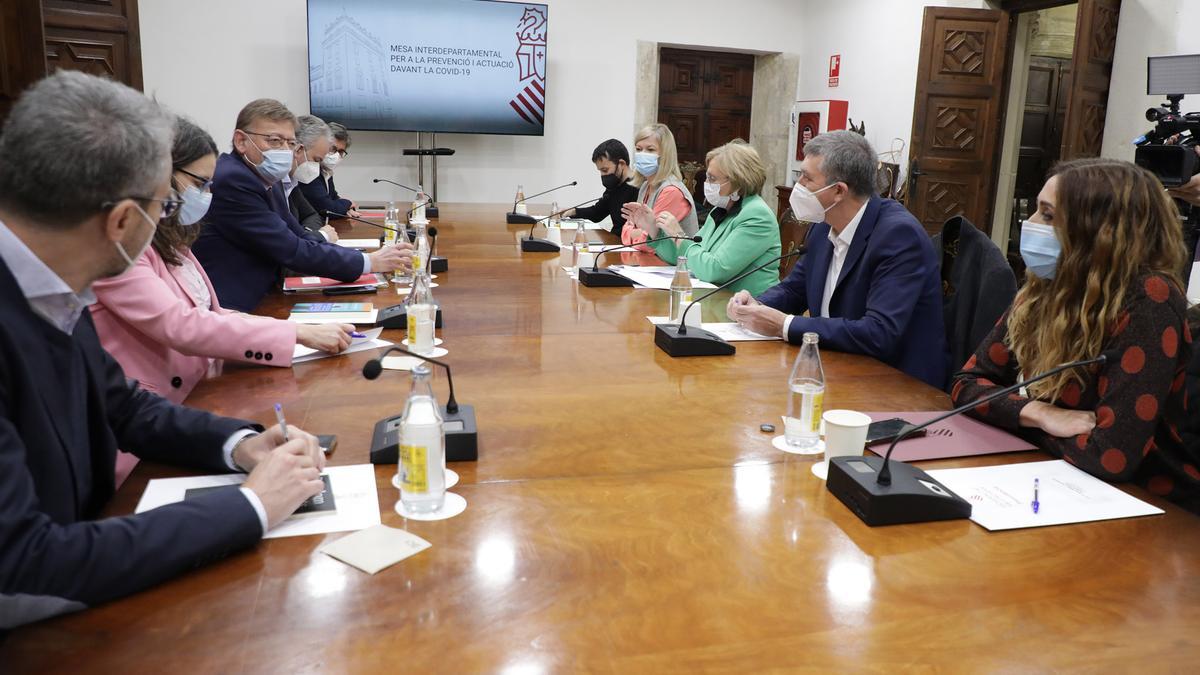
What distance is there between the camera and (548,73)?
7746 millimetres

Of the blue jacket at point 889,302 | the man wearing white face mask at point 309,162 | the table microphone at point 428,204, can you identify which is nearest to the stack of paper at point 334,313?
the blue jacket at point 889,302

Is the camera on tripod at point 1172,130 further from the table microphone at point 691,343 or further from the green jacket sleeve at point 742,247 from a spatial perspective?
the table microphone at point 691,343

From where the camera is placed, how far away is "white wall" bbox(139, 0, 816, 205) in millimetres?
6945

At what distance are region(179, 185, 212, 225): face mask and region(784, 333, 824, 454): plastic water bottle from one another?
4.85 ft

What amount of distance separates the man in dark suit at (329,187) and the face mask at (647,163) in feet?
6.70

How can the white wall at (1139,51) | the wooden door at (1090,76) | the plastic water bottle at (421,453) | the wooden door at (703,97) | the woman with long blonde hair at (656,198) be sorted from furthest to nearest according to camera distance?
the wooden door at (703,97) < the wooden door at (1090,76) < the white wall at (1139,51) < the woman with long blonde hair at (656,198) < the plastic water bottle at (421,453)

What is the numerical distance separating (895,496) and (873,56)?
22.4 feet

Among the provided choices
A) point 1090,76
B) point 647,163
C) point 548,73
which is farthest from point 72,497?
point 548,73

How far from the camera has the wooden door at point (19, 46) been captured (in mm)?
3607

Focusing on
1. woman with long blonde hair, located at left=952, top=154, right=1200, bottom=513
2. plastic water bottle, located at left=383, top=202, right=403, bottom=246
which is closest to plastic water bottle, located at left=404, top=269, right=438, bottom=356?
woman with long blonde hair, located at left=952, top=154, right=1200, bottom=513

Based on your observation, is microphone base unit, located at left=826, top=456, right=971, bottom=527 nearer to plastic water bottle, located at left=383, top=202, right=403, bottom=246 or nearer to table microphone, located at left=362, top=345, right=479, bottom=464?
table microphone, located at left=362, top=345, right=479, bottom=464

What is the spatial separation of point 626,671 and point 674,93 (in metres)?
8.10

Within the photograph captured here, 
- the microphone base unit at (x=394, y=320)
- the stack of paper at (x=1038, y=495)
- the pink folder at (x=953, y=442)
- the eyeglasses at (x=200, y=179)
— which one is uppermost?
the eyeglasses at (x=200, y=179)

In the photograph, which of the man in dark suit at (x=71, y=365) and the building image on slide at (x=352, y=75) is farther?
the building image on slide at (x=352, y=75)
